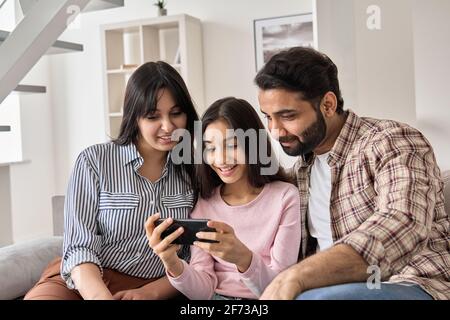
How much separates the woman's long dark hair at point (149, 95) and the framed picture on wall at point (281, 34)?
8.67 feet

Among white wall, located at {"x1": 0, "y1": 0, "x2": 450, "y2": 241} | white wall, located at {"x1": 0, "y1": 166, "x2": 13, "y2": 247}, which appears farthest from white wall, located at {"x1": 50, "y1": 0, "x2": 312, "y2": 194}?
white wall, located at {"x1": 0, "y1": 166, "x2": 13, "y2": 247}

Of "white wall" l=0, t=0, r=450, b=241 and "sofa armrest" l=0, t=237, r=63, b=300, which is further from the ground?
"white wall" l=0, t=0, r=450, b=241

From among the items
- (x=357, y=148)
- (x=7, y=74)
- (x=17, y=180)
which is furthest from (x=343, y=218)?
(x=17, y=180)

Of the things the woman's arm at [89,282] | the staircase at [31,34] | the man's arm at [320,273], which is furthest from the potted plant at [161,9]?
the man's arm at [320,273]

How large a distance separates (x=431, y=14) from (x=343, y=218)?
1.09 meters

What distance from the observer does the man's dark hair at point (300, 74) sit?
4.43 ft

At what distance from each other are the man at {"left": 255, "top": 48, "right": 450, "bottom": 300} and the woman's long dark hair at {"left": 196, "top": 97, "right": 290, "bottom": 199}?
2.1 inches

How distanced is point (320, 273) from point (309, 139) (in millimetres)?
456

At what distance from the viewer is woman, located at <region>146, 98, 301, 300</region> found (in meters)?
1.29

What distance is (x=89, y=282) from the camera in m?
1.23

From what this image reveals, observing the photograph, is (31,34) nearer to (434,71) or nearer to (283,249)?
(283,249)

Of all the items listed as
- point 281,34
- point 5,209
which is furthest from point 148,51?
point 5,209

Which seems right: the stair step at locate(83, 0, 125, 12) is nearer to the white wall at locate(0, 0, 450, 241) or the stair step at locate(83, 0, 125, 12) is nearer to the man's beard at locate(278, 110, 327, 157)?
the white wall at locate(0, 0, 450, 241)
